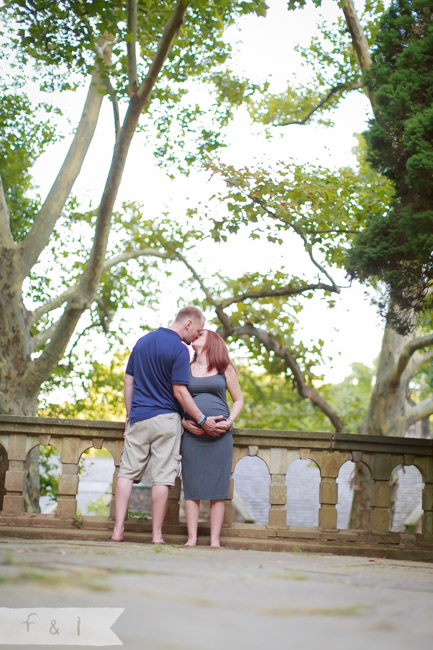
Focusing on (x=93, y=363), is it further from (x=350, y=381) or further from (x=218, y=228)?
(x=350, y=381)

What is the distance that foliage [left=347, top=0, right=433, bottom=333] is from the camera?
5.83 meters

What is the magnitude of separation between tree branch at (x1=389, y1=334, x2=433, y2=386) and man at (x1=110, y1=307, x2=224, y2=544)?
941 cm

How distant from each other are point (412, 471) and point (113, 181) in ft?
94.5

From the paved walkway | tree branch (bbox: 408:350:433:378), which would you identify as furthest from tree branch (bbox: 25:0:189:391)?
tree branch (bbox: 408:350:433:378)

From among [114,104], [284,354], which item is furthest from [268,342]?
[114,104]

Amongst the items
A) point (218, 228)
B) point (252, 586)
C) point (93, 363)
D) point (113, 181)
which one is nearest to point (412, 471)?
point (93, 363)

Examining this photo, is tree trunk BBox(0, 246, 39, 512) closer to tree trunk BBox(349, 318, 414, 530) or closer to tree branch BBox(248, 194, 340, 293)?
tree branch BBox(248, 194, 340, 293)

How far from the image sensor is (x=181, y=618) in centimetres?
127

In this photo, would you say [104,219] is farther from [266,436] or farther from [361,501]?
[361,501]

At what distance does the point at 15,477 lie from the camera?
6.58 metres

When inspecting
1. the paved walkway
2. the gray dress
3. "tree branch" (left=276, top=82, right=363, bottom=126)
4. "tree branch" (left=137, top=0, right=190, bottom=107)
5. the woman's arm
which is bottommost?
the paved walkway

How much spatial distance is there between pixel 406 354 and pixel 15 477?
9.99 metres

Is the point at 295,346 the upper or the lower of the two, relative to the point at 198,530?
upper

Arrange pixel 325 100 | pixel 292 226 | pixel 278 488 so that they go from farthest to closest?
pixel 325 100, pixel 292 226, pixel 278 488
